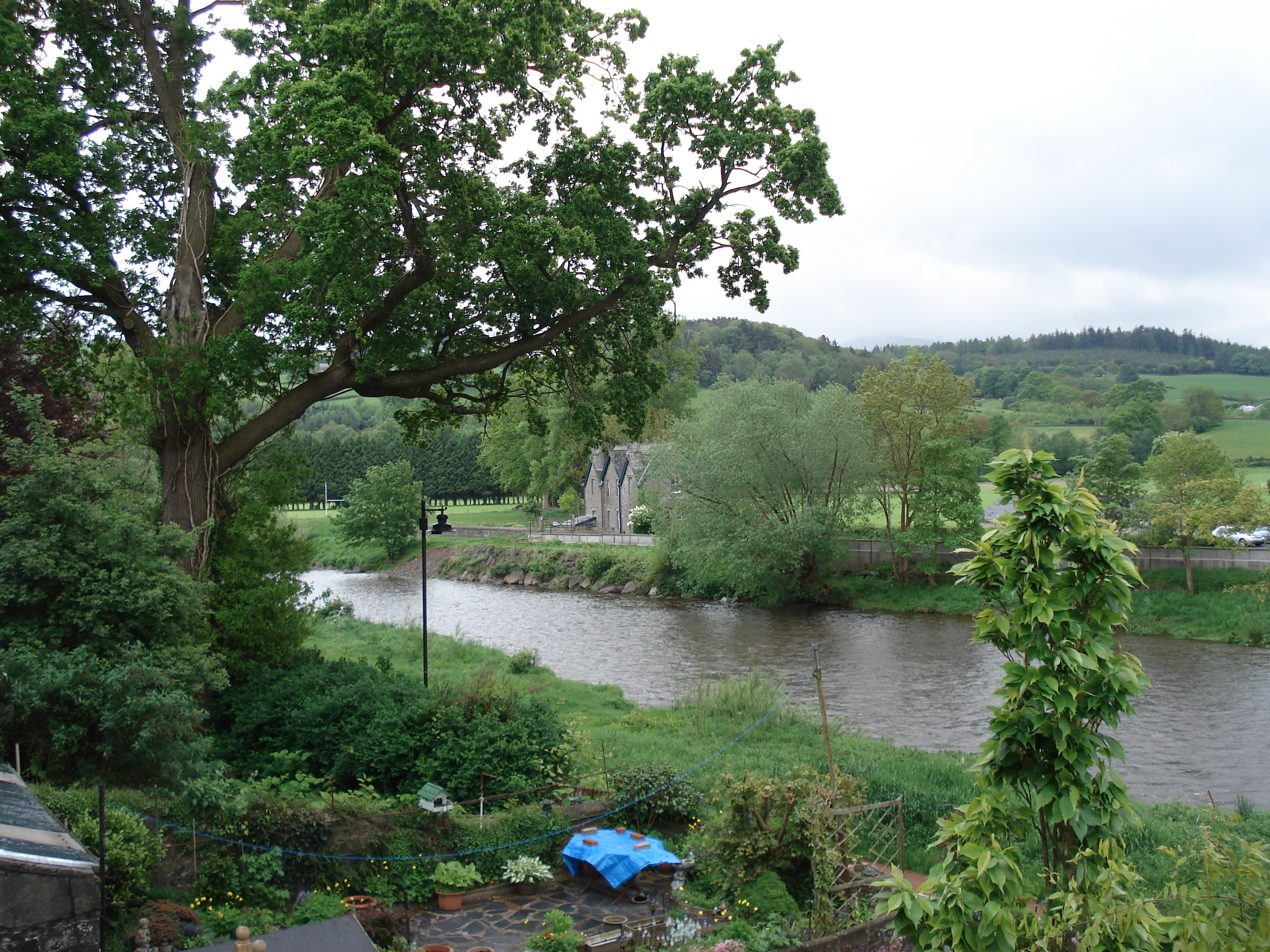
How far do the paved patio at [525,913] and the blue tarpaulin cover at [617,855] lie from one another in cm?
28

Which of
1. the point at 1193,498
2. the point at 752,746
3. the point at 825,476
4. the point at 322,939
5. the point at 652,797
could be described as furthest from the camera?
the point at 825,476

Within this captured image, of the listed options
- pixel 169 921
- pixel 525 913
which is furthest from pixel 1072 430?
pixel 169 921

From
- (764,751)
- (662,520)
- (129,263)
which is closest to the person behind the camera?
(129,263)

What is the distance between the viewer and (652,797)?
464 inches

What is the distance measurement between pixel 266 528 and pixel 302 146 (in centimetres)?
654

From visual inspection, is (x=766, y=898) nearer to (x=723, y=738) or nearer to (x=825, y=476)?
(x=723, y=738)

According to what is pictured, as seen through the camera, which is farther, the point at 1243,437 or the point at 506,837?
the point at 1243,437

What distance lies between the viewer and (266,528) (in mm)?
15234

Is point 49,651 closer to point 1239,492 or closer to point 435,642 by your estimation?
point 435,642

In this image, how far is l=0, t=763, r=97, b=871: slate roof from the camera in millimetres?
4703

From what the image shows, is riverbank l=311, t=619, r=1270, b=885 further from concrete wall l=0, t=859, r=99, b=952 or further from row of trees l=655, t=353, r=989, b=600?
row of trees l=655, t=353, r=989, b=600

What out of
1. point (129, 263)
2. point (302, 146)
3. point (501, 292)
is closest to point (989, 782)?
point (302, 146)

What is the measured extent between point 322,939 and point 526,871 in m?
5.06

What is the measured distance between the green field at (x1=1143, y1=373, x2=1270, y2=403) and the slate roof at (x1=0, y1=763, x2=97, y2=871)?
137 meters
